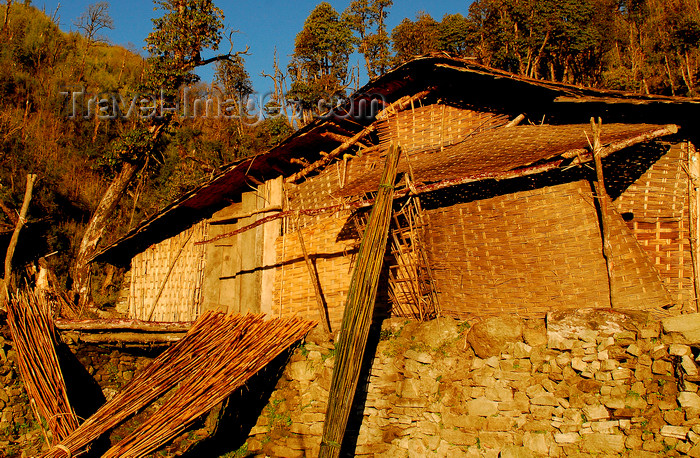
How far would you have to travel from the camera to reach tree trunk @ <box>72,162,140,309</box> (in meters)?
11.4

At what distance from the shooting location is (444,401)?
5.06m

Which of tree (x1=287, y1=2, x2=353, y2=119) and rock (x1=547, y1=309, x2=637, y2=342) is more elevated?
tree (x1=287, y1=2, x2=353, y2=119)

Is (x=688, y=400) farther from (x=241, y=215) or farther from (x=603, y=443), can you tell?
(x=241, y=215)

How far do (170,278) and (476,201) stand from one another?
5.75 m

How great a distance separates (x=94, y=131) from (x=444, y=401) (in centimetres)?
1787

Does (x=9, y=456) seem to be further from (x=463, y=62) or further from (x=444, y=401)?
(x=463, y=62)

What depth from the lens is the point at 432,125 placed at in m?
6.59

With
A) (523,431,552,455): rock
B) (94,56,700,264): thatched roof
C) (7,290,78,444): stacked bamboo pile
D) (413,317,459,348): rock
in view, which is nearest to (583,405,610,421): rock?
(523,431,552,455): rock

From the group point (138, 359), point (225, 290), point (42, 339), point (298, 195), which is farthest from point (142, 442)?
point (298, 195)

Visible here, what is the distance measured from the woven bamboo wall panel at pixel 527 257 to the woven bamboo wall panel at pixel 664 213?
357 millimetres

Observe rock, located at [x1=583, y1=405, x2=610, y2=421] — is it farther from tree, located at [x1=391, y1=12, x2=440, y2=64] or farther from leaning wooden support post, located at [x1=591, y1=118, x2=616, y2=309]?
tree, located at [x1=391, y1=12, x2=440, y2=64]

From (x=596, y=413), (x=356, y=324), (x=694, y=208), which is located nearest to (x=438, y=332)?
(x=356, y=324)

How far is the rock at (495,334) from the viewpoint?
4.84 m

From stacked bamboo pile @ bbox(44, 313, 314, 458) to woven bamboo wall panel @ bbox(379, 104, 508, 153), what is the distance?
8.71 feet
